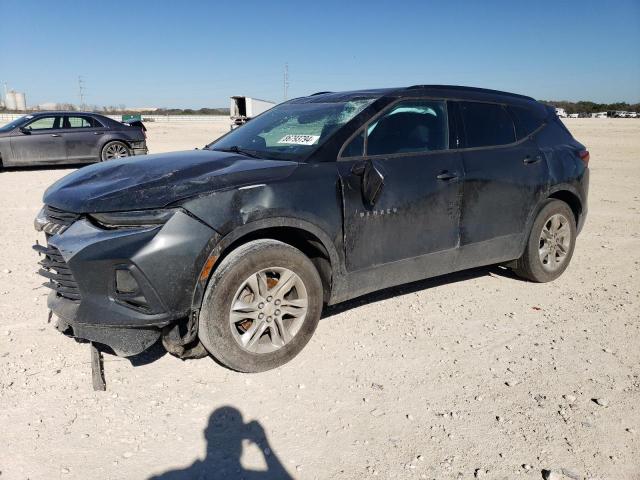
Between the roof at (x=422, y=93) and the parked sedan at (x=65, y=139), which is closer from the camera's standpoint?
the roof at (x=422, y=93)

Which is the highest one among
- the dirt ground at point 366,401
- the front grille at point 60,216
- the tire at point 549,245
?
the front grille at point 60,216

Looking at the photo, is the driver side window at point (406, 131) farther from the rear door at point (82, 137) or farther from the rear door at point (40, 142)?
the rear door at point (40, 142)

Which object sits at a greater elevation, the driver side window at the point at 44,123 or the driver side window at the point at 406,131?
the driver side window at the point at 44,123

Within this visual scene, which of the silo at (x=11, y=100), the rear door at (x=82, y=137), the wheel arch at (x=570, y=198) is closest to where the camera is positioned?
the wheel arch at (x=570, y=198)

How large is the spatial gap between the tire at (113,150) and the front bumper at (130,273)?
1110 cm

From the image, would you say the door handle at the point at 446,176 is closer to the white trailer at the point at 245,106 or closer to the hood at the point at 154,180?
the hood at the point at 154,180

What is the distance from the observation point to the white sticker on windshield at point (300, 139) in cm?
362

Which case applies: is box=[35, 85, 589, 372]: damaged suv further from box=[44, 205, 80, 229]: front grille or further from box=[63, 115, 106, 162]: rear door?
box=[63, 115, 106, 162]: rear door

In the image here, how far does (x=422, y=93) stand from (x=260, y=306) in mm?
2159

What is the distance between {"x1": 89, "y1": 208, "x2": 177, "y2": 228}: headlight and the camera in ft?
9.12

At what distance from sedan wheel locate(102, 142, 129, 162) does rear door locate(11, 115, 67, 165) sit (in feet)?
3.05

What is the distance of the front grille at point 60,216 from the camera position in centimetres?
297

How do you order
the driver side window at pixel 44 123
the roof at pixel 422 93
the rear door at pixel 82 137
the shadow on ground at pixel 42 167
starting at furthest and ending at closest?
the shadow on ground at pixel 42 167
the rear door at pixel 82 137
the driver side window at pixel 44 123
the roof at pixel 422 93

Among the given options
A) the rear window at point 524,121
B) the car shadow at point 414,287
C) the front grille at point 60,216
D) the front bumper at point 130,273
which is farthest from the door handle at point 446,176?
the front grille at point 60,216
